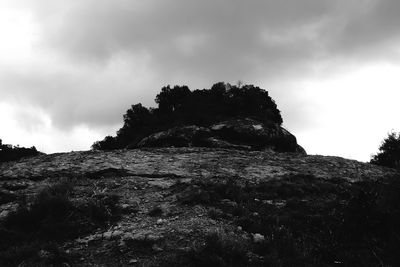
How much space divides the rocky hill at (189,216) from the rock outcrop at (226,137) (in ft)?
36.8

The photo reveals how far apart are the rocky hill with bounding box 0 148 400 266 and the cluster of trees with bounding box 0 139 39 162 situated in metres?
15.5

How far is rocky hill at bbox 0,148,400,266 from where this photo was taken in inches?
427

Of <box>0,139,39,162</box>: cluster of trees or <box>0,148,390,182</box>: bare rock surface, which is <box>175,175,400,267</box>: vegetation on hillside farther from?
<box>0,139,39,162</box>: cluster of trees

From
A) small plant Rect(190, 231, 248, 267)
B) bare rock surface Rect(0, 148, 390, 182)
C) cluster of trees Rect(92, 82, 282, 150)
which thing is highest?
cluster of trees Rect(92, 82, 282, 150)

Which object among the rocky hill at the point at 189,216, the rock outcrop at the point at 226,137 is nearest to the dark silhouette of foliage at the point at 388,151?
the rock outcrop at the point at 226,137

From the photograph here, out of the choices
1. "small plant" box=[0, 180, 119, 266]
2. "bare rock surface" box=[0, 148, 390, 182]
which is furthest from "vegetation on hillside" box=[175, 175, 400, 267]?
"small plant" box=[0, 180, 119, 266]

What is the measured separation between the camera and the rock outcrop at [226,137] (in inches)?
1271

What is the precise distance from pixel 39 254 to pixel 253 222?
5.97m

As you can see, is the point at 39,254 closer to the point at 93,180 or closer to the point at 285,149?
the point at 93,180

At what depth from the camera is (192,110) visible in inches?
1519

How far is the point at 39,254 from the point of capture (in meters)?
10.8

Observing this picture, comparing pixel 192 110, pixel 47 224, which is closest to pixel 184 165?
pixel 47 224

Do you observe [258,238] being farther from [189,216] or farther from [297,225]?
[189,216]

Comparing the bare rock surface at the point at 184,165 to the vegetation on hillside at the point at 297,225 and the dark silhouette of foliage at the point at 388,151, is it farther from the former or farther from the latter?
the dark silhouette of foliage at the point at 388,151
